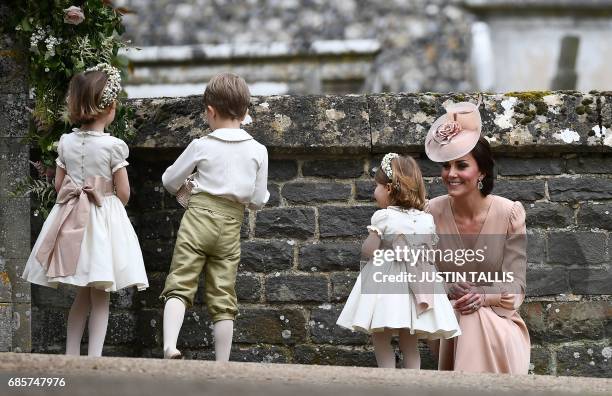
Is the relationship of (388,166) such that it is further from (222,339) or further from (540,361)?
(540,361)

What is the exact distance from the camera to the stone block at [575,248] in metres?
6.03

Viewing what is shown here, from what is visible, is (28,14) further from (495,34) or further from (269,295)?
(495,34)

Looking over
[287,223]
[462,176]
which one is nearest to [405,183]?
[462,176]

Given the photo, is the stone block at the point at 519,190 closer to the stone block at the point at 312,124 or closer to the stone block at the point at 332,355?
the stone block at the point at 312,124

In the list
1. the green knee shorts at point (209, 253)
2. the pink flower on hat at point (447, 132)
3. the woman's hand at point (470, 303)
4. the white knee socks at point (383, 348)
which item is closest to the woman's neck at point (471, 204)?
the pink flower on hat at point (447, 132)

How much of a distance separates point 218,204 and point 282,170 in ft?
2.66

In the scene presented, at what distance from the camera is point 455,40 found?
15055 millimetres

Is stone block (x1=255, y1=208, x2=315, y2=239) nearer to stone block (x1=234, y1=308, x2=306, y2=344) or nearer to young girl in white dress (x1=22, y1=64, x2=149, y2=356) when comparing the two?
stone block (x1=234, y1=308, x2=306, y2=344)

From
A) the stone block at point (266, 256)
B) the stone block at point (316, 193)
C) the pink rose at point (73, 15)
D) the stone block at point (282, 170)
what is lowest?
the stone block at point (266, 256)

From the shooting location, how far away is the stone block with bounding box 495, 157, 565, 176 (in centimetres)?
606

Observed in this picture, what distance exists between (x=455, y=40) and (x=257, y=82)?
2415mm

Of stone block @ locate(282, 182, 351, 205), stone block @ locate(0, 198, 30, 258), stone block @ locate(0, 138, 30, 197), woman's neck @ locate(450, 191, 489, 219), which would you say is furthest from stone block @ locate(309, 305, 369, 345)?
stone block @ locate(0, 138, 30, 197)

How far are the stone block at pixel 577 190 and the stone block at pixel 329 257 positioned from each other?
0.98 m

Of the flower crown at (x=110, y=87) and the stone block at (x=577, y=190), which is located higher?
the flower crown at (x=110, y=87)
